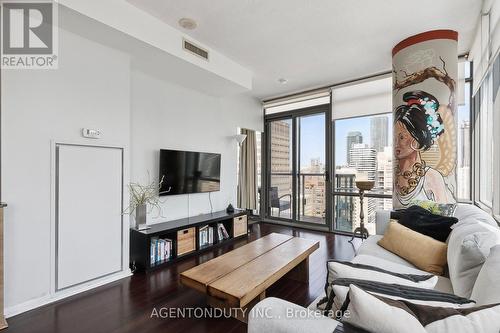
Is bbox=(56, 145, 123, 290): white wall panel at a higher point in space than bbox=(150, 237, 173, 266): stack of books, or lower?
higher

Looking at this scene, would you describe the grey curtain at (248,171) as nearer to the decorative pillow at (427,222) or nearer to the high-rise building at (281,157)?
the high-rise building at (281,157)

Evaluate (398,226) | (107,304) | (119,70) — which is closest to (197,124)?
(119,70)

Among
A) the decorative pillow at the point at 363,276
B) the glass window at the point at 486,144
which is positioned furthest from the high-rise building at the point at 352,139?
the decorative pillow at the point at 363,276

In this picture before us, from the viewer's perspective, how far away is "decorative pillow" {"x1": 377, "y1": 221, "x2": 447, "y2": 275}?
183 centimetres

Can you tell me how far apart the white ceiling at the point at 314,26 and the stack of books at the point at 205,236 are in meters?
2.55

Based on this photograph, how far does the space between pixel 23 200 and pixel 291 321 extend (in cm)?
240

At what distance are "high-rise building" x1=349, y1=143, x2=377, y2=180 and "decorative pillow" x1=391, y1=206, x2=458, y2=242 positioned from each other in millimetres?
1720

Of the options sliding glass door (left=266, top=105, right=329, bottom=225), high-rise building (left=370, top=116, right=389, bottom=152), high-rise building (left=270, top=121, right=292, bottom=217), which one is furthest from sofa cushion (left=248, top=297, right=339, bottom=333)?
high-rise building (left=270, top=121, right=292, bottom=217)

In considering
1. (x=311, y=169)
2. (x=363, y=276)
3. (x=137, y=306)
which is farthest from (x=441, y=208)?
(x=137, y=306)

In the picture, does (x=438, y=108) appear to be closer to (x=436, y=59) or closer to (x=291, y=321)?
(x=436, y=59)

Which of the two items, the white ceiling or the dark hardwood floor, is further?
the white ceiling

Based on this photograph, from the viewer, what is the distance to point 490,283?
103 cm

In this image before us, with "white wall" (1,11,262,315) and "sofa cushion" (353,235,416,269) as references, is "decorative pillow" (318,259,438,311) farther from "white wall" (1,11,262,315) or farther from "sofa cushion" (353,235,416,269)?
"white wall" (1,11,262,315)

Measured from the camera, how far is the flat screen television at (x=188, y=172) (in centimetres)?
348
